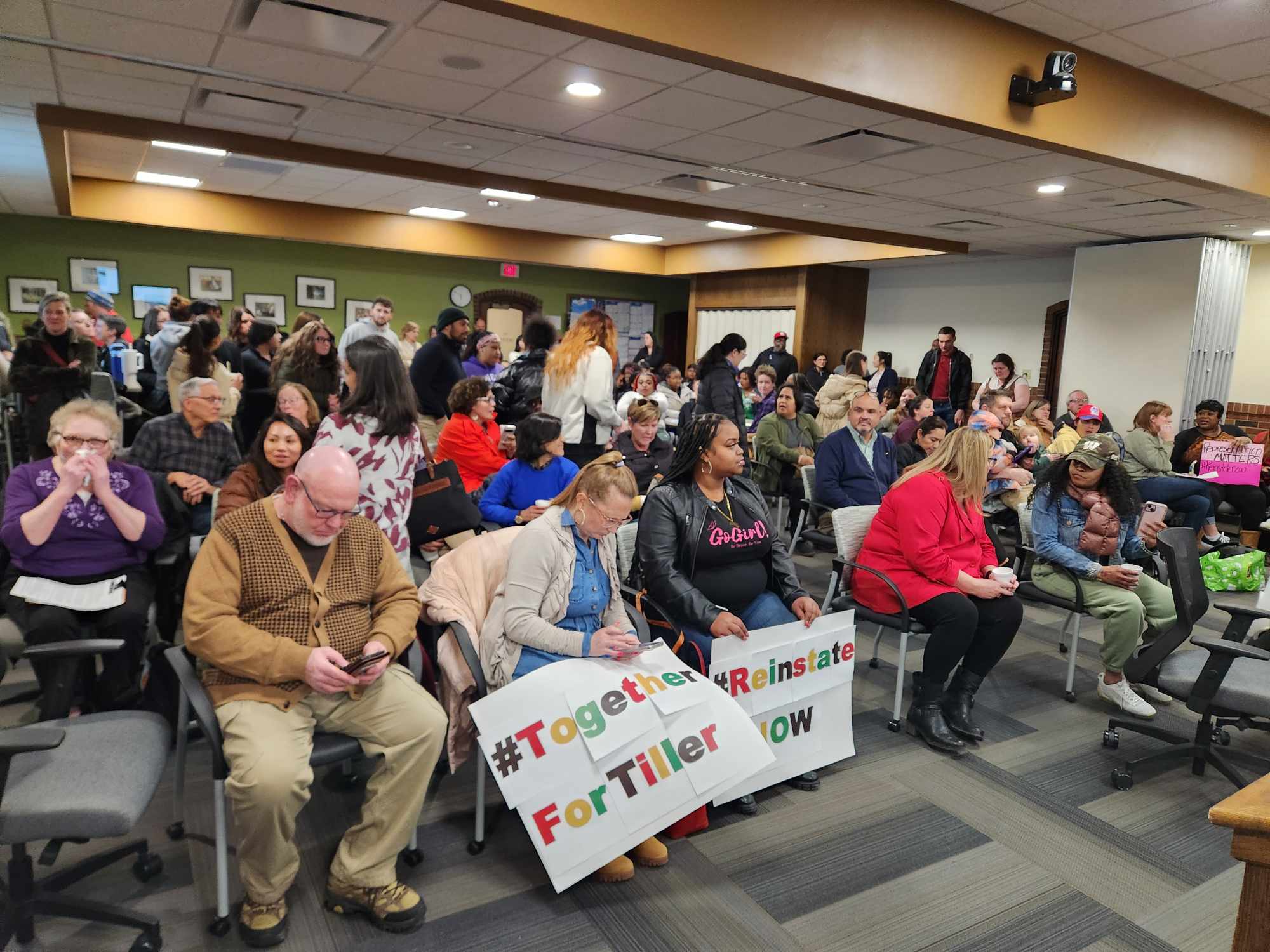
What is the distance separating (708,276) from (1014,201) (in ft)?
22.7

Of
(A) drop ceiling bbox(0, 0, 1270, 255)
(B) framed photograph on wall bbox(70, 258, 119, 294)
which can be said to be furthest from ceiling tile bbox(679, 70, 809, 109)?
(B) framed photograph on wall bbox(70, 258, 119, 294)

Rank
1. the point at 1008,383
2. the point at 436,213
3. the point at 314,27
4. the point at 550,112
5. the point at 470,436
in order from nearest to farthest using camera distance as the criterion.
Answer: the point at 314,27
the point at 470,436
the point at 550,112
the point at 1008,383
the point at 436,213

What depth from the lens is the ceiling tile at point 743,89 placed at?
157 inches

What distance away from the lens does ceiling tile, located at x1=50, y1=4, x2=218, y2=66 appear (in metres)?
3.58

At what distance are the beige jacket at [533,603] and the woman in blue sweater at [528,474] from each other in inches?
47.4

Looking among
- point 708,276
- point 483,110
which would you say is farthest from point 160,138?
point 708,276

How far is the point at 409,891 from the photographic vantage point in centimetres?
218

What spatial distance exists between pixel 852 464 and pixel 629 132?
8.35 feet

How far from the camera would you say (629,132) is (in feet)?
17.2

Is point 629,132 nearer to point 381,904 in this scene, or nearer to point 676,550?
point 676,550

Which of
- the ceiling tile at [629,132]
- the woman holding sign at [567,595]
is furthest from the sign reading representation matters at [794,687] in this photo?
the ceiling tile at [629,132]

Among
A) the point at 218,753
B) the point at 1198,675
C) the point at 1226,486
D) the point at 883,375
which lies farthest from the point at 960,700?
the point at 883,375

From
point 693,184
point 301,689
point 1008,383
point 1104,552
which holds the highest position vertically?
point 693,184

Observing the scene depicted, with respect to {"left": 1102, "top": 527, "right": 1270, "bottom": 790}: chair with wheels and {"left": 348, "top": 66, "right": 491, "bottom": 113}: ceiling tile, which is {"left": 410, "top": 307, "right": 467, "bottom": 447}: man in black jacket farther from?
{"left": 1102, "top": 527, "right": 1270, "bottom": 790}: chair with wheels
